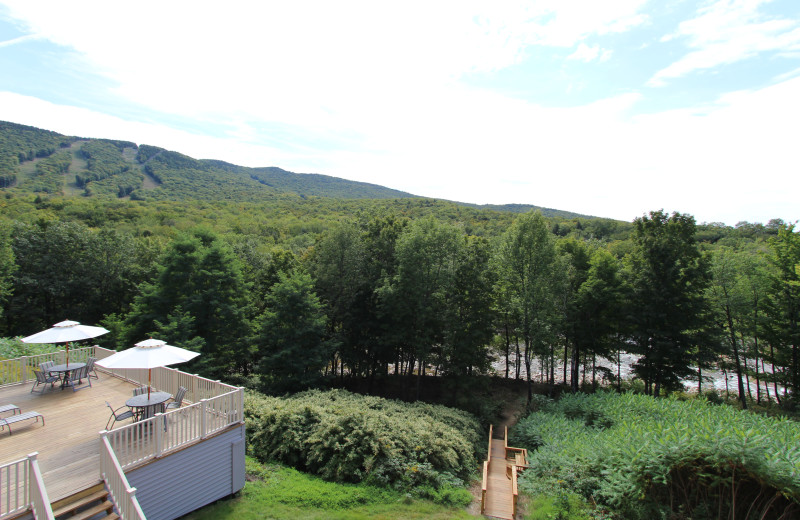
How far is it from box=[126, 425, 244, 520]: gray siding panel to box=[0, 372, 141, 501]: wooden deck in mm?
977

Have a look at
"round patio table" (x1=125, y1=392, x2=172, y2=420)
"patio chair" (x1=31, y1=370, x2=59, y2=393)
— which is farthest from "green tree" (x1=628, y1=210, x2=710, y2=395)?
"patio chair" (x1=31, y1=370, x2=59, y2=393)

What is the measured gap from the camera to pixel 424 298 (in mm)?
22188

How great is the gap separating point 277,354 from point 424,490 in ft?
37.2

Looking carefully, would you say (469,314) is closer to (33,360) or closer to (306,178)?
(33,360)

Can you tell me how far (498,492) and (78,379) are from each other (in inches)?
505

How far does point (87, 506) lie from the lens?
644cm

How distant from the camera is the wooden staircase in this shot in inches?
243

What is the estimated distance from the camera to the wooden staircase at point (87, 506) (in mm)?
6164

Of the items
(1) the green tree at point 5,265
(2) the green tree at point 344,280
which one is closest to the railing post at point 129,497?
(2) the green tree at point 344,280

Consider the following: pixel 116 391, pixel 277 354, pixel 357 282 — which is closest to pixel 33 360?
pixel 116 391

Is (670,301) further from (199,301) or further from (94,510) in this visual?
(199,301)

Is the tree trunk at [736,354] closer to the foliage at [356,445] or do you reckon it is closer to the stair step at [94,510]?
the foliage at [356,445]

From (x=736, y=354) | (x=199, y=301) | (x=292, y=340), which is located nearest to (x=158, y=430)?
(x=292, y=340)

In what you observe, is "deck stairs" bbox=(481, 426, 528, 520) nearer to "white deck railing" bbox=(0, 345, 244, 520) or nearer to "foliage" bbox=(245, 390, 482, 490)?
"foliage" bbox=(245, 390, 482, 490)
